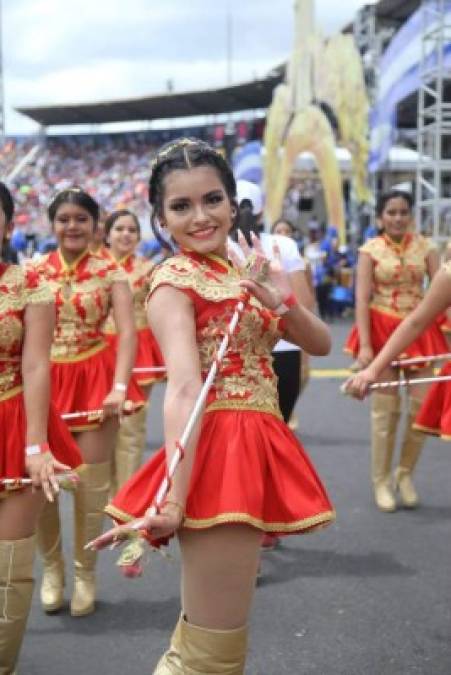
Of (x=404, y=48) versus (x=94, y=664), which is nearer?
(x=94, y=664)

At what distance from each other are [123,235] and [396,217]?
1.76 metres

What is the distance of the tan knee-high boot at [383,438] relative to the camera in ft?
17.8

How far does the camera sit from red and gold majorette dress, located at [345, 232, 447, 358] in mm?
5438

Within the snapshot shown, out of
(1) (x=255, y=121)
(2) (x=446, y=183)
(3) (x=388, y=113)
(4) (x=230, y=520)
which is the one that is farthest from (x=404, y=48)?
(1) (x=255, y=121)

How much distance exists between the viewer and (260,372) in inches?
90.7

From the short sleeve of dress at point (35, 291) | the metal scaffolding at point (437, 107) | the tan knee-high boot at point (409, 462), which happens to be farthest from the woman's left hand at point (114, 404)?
the metal scaffolding at point (437, 107)

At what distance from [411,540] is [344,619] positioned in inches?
44.7

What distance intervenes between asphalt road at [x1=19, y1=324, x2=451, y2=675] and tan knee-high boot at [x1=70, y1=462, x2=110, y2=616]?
0.27ft

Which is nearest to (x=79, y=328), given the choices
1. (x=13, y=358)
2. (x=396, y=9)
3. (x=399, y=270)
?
(x=13, y=358)

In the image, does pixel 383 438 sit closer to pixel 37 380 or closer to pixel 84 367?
pixel 84 367

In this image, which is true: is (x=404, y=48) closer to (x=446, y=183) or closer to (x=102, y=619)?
(x=446, y=183)

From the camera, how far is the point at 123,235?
5777mm

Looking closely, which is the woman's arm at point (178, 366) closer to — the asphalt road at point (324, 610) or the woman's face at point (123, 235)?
the asphalt road at point (324, 610)

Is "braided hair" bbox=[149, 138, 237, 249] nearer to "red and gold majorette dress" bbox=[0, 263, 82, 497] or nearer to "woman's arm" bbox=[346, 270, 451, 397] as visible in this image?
"red and gold majorette dress" bbox=[0, 263, 82, 497]
